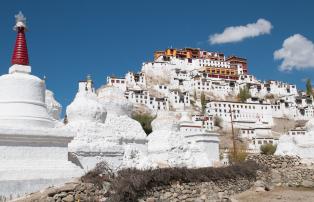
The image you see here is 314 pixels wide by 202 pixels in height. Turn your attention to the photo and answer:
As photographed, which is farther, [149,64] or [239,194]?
[149,64]

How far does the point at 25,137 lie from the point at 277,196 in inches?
311

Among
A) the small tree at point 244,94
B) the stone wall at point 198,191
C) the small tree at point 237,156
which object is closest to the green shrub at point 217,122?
the small tree at point 237,156

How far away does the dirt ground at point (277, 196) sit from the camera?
40.1 ft

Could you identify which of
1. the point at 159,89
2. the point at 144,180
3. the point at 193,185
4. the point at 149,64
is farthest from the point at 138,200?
the point at 149,64

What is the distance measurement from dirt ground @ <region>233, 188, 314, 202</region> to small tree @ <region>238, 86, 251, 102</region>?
77.1m

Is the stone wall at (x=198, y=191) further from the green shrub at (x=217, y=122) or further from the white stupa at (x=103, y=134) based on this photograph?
the green shrub at (x=217, y=122)

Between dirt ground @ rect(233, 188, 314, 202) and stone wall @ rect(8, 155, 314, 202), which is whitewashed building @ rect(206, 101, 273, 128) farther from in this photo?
dirt ground @ rect(233, 188, 314, 202)

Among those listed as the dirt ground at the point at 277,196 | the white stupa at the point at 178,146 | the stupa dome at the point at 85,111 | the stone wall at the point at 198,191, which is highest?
the stupa dome at the point at 85,111

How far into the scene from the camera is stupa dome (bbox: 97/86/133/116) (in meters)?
21.3

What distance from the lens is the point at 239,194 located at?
13.2 m

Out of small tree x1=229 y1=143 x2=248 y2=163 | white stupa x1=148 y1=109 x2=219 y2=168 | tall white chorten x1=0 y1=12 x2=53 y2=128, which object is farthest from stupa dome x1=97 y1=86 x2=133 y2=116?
tall white chorten x1=0 y1=12 x2=53 y2=128

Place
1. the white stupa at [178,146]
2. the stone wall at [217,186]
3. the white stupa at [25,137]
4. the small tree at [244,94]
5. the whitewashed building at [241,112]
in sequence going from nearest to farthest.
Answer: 1. the stone wall at [217,186]
2. the white stupa at [25,137]
3. the white stupa at [178,146]
4. the whitewashed building at [241,112]
5. the small tree at [244,94]

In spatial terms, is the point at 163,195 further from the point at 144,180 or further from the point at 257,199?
the point at 257,199

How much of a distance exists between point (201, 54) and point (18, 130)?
304 feet
